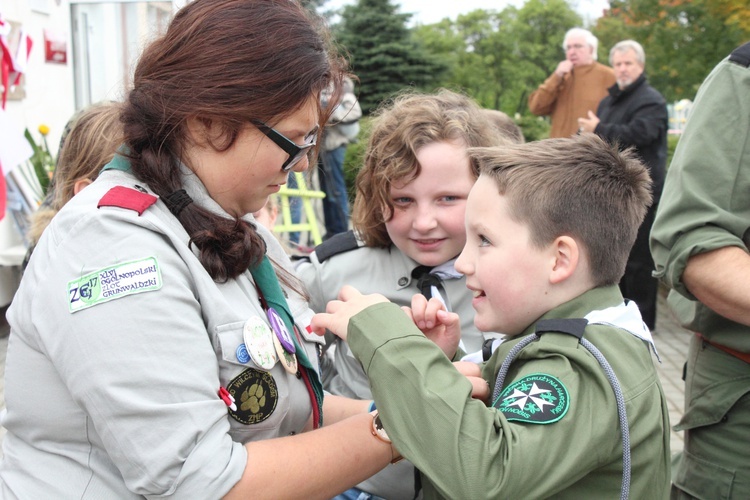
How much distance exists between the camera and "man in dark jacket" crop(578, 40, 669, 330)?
676cm

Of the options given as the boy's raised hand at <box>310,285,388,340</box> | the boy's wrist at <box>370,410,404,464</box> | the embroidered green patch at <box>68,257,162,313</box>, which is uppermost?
the embroidered green patch at <box>68,257,162,313</box>

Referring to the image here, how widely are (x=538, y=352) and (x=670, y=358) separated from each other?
17.8 ft

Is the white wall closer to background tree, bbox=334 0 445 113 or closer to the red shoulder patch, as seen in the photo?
the red shoulder patch

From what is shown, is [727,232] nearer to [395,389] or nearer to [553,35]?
[395,389]

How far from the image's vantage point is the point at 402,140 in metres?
2.37

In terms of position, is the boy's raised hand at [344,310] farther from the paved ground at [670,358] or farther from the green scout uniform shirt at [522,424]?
the paved ground at [670,358]

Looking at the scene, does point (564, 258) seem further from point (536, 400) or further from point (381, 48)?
point (381, 48)

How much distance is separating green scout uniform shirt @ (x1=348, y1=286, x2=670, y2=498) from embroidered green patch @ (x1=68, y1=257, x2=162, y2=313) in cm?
42

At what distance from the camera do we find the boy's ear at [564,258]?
1.64 m

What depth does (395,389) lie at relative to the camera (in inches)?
58.4

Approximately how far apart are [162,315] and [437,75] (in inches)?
756

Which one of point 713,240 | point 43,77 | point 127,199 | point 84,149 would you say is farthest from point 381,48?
point 127,199

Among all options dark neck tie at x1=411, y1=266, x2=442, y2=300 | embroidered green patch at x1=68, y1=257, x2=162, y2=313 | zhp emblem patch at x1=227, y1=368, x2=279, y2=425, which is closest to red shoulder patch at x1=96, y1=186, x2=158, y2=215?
embroidered green patch at x1=68, y1=257, x2=162, y2=313

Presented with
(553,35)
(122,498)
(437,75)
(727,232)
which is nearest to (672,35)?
(727,232)
